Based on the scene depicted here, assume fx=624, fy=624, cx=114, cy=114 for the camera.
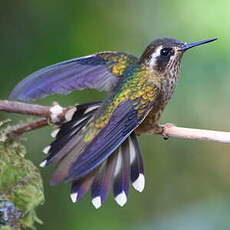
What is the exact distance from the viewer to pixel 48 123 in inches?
104

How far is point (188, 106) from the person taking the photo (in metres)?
4.32

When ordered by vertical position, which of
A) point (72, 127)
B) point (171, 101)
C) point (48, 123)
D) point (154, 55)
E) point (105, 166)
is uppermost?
point (154, 55)

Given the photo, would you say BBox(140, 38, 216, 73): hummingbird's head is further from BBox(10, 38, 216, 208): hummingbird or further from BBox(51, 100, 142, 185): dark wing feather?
BBox(51, 100, 142, 185): dark wing feather

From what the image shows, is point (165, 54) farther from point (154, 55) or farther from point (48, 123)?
point (48, 123)

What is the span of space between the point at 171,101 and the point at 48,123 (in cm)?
180

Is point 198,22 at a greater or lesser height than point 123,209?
greater

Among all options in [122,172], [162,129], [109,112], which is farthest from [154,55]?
[122,172]

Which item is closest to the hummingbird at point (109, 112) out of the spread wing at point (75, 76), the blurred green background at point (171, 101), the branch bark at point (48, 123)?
the spread wing at point (75, 76)

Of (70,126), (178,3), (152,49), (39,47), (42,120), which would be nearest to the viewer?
(42,120)

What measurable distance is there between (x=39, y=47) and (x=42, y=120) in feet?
4.80

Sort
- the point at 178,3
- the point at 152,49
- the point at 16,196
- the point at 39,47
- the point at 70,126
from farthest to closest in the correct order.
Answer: the point at 178,3
the point at 39,47
the point at 152,49
the point at 70,126
the point at 16,196

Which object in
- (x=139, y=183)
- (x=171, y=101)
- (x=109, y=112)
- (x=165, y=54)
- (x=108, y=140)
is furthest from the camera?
(x=171, y=101)

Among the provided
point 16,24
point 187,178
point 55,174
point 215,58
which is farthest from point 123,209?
point 55,174

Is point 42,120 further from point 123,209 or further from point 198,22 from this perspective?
point 198,22
